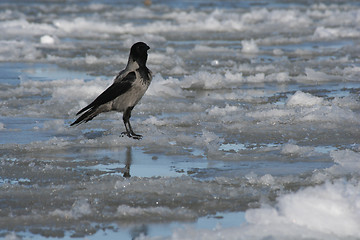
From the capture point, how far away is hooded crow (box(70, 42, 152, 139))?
763 centimetres

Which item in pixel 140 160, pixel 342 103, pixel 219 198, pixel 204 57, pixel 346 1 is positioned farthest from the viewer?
pixel 346 1

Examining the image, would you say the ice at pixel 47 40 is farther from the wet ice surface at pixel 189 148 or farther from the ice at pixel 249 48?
the ice at pixel 249 48

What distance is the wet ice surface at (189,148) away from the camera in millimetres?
4754

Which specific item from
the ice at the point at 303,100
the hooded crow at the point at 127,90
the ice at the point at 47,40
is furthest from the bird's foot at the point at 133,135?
the ice at the point at 47,40

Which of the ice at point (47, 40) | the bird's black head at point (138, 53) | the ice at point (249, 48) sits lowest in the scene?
the ice at point (47, 40)

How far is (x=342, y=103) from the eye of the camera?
30.9 ft

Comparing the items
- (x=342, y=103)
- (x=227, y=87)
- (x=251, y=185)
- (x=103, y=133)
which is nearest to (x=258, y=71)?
(x=227, y=87)

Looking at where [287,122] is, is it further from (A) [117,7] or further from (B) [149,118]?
(A) [117,7]

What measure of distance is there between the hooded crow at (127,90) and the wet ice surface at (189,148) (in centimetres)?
29

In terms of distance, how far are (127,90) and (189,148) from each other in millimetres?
1047

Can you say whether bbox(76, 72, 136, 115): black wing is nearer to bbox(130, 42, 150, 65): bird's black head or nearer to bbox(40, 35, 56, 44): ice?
bbox(130, 42, 150, 65): bird's black head

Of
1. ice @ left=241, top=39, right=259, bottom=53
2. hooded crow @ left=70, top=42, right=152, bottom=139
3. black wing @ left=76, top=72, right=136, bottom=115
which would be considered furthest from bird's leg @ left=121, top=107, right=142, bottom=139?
ice @ left=241, top=39, right=259, bottom=53

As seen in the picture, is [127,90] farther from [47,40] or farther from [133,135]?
[47,40]

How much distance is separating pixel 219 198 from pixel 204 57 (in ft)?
31.2
